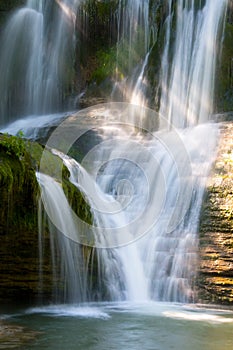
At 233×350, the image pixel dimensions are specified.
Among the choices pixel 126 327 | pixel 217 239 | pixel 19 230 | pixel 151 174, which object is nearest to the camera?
pixel 126 327

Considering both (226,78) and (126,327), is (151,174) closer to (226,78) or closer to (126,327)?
(226,78)

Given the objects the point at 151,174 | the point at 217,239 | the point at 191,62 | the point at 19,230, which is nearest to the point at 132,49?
Result: the point at 191,62

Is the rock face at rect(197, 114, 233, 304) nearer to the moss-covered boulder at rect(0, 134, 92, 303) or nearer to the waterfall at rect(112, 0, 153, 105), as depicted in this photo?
the moss-covered boulder at rect(0, 134, 92, 303)

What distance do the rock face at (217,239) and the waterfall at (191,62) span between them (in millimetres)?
4246

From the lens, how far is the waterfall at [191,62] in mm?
13875

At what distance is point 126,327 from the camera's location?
249 inches

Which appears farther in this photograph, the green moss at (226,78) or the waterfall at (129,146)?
the green moss at (226,78)

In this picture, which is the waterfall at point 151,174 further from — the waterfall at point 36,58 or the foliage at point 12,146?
the waterfall at point 36,58

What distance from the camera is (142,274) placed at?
8523 mm

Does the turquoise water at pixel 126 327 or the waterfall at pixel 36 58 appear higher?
the waterfall at pixel 36 58

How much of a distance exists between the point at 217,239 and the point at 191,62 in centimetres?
748

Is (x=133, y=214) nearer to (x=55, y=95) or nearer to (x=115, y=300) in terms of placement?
(x=115, y=300)

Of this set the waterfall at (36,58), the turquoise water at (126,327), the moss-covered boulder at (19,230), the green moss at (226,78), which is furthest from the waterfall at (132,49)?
the turquoise water at (126,327)

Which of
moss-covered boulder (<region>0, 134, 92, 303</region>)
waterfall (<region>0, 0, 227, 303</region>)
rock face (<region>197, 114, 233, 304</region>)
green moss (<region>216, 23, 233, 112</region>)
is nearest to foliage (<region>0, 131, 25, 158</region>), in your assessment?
moss-covered boulder (<region>0, 134, 92, 303</region>)
